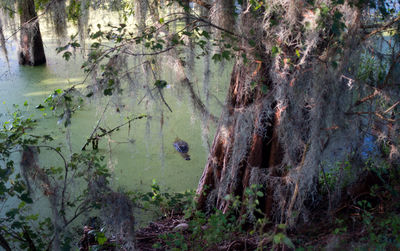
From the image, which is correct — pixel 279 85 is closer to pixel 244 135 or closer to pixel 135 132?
pixel 244 135

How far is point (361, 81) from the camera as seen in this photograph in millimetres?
2199

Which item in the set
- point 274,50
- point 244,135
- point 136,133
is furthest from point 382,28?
point 136,133

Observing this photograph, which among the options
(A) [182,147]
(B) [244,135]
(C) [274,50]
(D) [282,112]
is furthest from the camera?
(A) [182,147]

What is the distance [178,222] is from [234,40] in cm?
131

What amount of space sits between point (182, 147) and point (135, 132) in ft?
1.84

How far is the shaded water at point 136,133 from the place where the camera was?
10.6ft

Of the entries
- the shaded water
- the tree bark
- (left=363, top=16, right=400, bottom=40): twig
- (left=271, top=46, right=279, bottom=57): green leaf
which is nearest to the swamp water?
the shaded water

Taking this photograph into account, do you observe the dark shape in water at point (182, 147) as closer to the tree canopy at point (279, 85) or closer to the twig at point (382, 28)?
the tree canopy at point (279, 85)

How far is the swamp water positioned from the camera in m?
3.18

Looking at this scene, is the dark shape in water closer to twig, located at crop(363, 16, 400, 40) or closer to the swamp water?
the swamp water

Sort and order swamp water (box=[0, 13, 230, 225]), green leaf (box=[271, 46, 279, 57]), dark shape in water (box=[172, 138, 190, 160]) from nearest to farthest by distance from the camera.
A: green leaf (box=[271, 46, 279, 57])
swamp water (box=[0, 13, 230, 225])
dark shape in water (box=[172, 138, 190, 160])

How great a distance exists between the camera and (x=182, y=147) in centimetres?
364

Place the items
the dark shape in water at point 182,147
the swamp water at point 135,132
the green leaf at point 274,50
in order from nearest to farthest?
1. the green leaf at point 274,50
2. the swamp water at point 135,132
3. the dark shape in water at point 182,147

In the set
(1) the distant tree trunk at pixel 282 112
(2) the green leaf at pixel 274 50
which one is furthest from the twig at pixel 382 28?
(2) the green leaf at pixel 274 50
